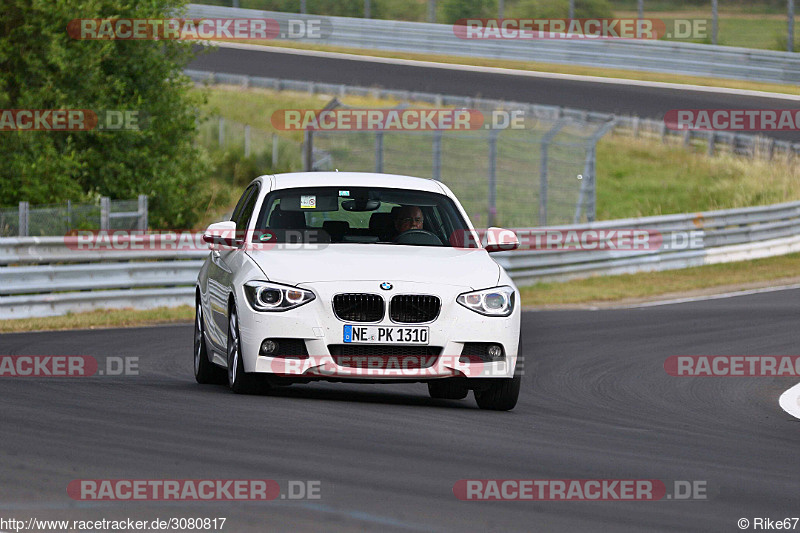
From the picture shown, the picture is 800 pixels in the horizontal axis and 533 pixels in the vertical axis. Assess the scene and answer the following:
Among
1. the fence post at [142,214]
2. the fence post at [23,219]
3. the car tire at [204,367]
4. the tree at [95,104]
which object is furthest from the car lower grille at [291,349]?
the tree at [95,104]

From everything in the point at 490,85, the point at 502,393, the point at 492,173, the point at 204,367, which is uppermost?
the point at 502,393

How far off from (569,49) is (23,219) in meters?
28.8

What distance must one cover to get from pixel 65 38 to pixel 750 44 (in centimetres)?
2587

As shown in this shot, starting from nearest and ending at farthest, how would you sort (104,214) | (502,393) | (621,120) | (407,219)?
(502,393)
(407,219)
(104,214)
(621,120)

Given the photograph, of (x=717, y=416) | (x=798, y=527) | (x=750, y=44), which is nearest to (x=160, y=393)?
(x=717, y=416)

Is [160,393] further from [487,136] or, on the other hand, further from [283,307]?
[487,136]

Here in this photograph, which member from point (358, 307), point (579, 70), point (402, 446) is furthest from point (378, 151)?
point (579, 70)

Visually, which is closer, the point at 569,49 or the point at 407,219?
the point at 407,219

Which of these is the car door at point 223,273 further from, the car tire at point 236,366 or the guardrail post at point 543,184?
the guardrail post at point 543,184

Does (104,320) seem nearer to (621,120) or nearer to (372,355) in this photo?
(372,355)

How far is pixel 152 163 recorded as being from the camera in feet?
82.0

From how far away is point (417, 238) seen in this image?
415 inches

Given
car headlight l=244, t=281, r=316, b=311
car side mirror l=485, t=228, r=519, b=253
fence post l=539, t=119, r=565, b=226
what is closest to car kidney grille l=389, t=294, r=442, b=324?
car headlight l=244, t=281, r=316, b=311

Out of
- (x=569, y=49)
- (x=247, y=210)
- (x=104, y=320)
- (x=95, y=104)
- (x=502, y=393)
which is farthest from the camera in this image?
(x=569, y=49)
